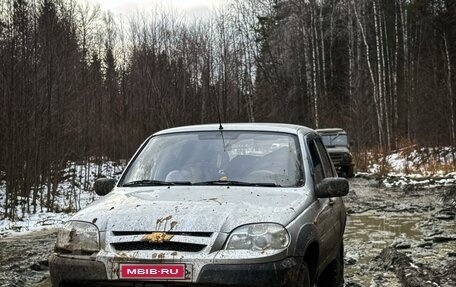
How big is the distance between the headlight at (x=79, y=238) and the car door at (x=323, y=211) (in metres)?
1.64

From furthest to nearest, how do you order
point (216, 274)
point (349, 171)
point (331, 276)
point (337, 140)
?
point (337, 140) < point (349, 171) < point (331, 276) < point (216, 274)

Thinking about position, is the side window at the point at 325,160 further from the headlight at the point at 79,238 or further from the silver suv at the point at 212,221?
the headlight at the point at 79,238

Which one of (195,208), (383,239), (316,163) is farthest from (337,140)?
(195,208)

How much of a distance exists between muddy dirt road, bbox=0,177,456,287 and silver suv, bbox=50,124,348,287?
2115mm

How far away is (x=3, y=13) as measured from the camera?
14.6m

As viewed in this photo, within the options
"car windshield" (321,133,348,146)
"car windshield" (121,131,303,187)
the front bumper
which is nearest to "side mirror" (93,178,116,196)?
"car windshield" (121,131,303,187)

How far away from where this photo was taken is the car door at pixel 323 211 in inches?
172

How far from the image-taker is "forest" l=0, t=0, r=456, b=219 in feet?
47.6

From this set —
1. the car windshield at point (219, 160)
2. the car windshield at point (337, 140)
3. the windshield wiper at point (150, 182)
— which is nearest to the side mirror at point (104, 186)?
the car windshield at point (219, 160)

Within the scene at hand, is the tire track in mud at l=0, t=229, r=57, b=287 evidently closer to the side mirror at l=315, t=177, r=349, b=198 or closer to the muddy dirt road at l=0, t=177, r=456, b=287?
the muddy dirt road at l=0, t=177, r=456, b=287

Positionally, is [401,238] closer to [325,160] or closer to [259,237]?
[325,160]

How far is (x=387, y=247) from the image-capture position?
8312 mm

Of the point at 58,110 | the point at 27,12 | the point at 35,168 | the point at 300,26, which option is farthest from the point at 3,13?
the point at 300,26

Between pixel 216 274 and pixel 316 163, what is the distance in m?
2.00
